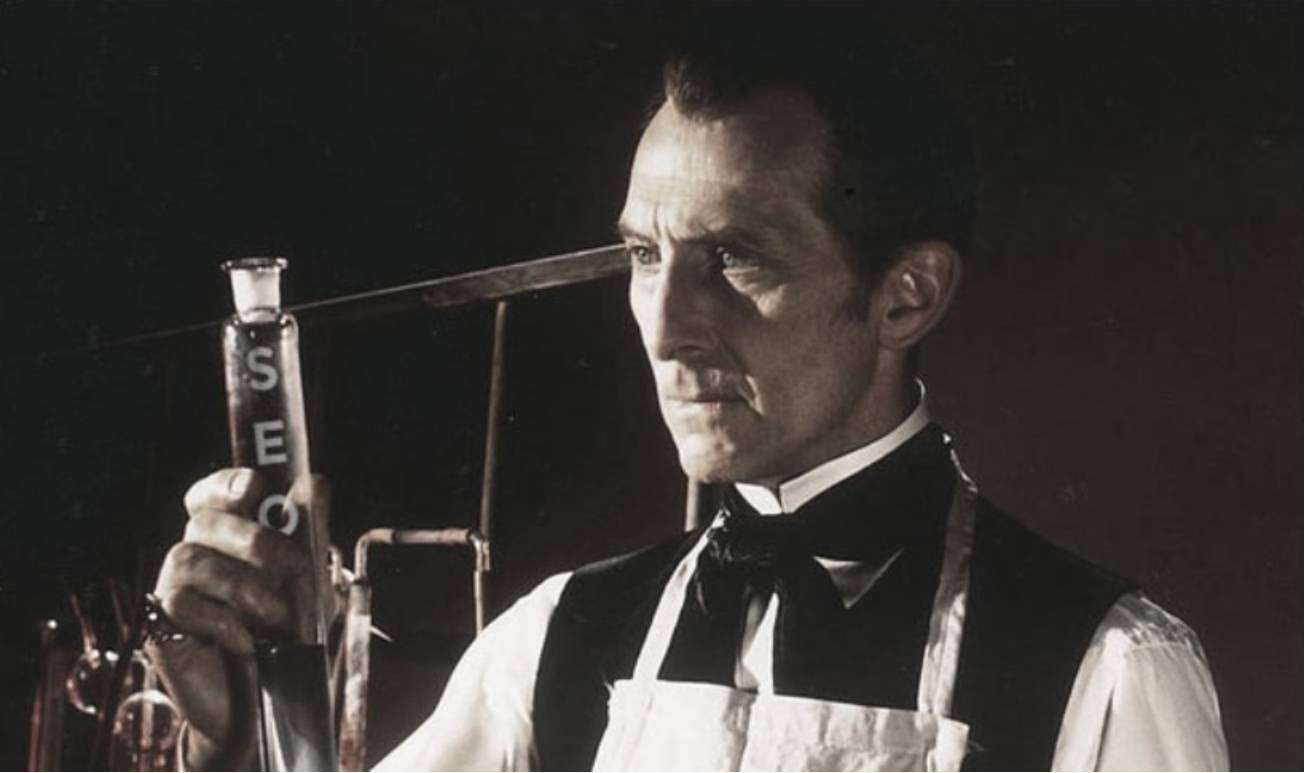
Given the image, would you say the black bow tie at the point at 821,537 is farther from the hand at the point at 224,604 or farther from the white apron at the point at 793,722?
the hand at the point at 224,604

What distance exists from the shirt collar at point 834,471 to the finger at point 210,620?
46 centimetres

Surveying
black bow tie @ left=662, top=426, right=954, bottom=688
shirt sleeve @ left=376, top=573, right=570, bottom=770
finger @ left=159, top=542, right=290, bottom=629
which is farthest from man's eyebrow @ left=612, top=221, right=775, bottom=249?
finger @ left=159, top=542, right=290, bottom=629

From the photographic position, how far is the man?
1.41m

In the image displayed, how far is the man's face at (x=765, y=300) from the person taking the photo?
4.76 ft

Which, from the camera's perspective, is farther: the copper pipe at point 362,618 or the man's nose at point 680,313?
the copper pipe at point 362,618

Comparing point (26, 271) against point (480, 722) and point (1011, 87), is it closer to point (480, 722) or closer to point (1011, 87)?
point (480, 722)

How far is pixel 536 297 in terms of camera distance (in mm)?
1691

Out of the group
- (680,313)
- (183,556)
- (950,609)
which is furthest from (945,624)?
(183,556)

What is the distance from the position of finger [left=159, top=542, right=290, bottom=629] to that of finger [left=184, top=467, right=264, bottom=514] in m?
0.04

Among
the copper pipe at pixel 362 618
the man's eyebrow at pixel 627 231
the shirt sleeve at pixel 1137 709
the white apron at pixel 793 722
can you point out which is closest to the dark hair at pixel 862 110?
the man's eyebrow at pixel 627 231

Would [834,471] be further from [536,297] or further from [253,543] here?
[253,543]

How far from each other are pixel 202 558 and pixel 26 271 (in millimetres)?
577

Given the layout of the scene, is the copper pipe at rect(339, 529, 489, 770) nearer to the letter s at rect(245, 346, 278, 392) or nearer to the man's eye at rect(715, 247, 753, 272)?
the letter s at rect(245, 346, 278, 392)

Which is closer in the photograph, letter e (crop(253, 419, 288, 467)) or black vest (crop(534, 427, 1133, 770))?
black vest (crop(534, 427, 1133, 770))
